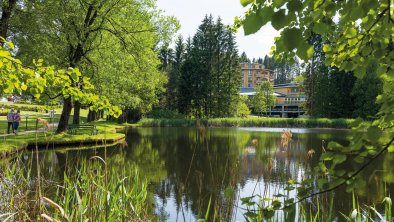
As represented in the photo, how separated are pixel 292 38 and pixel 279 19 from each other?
9cm

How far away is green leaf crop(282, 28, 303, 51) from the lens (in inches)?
50.7

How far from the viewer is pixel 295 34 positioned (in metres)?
Answer: 1.29

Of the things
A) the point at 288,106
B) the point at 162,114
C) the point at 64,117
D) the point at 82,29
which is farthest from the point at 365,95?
the point at 82,29

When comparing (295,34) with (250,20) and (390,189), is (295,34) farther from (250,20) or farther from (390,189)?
(390,189)

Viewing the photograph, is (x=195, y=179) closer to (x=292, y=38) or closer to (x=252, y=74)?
(x=292, y=38)

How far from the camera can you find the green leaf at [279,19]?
125 centimetres

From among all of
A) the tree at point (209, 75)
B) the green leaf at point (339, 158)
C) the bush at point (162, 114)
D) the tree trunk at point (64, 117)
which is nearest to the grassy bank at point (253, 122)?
the bush at point (162, 114)

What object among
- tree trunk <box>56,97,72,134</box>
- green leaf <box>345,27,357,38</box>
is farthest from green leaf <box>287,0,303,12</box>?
tree trunk <box>56,97,72,134</box>

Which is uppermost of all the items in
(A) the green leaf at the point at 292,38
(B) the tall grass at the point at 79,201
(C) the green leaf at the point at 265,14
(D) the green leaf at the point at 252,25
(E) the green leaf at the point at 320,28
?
(E) the green leaf at the point at 320,28

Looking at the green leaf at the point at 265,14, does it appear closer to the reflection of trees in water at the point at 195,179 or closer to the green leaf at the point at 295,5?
the green leaf at the point at 295,5

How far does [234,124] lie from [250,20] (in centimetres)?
4378

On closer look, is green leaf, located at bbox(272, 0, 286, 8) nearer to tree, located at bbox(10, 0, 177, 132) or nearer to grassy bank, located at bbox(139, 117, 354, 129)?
tree, located at bbox(10, 0, 177, 132)

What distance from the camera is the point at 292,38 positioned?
1.29 m

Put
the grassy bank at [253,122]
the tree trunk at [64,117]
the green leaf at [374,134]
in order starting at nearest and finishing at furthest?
the green leaf at [374,134], the tree trunk at [64,117], the grassy bank at [253,122]
